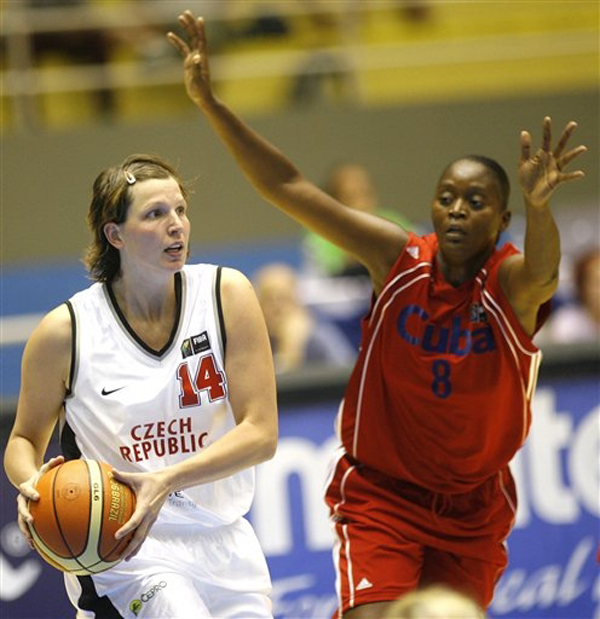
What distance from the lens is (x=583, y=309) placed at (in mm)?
7199

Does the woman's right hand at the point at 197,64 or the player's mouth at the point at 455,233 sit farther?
the woman's right hand at the point at 197,64

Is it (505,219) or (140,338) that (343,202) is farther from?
(140,338)

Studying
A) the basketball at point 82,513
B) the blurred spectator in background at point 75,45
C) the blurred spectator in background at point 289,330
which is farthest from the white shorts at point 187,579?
the blurred spectator in background at point 75,45

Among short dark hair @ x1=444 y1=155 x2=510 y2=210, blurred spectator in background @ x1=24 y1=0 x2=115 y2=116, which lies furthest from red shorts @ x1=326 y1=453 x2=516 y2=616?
blurred spectator in background @ x1=24 y1=0 x2=115 y2=116

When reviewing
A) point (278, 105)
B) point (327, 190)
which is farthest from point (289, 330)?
point (278, 105)

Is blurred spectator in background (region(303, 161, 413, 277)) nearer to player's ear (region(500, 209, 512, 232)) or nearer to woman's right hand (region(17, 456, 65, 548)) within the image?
player's ear (region(500, 209, 512, 232))

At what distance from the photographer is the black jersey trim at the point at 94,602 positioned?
12.6 ft

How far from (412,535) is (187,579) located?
97cm

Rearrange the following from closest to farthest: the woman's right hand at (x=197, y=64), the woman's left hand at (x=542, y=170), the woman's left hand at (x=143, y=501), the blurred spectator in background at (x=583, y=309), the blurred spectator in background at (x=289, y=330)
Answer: the woman's left hand at (x=143, y=501)
the woman's left hand at (x=542, y=170)
the woman's right hand at (x=197, y=64)
the blurred spectator in background at (x=289, y=330)
the blurred spectator in background at (x=583, y=309)

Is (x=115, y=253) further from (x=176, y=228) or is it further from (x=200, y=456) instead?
(x=200, y=456)

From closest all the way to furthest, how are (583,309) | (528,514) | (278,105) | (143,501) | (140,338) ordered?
(143,501) → (140,338) → (528,514) → (583,309) → (278,105)

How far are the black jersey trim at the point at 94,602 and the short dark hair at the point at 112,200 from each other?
955mm

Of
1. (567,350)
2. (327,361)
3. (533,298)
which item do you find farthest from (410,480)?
(327,361)

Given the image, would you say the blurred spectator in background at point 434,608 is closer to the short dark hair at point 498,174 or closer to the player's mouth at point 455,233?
the player's mouth at point 455,233
